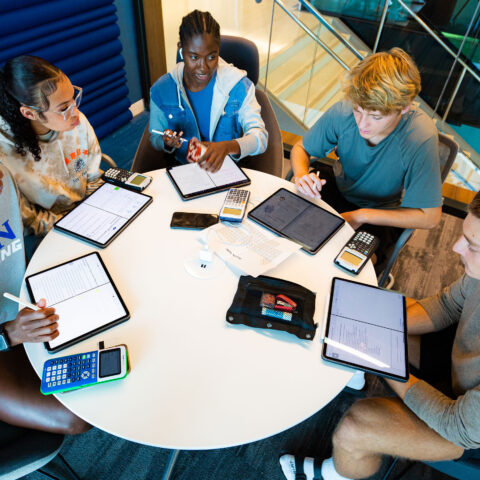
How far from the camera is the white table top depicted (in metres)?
1.00

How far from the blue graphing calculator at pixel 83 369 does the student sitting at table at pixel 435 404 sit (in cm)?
77

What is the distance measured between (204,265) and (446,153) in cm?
125

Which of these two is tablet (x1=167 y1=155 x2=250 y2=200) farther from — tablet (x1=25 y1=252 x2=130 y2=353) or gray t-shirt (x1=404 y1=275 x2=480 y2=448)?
gray t-shirt (x1=404 y1=275 x2=480 y2=448)

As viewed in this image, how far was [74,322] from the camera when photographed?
117cm

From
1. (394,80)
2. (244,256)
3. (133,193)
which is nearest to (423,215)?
(394,80)

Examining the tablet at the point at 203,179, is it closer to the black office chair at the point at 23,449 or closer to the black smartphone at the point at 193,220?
the black smartphone at the point at 193,220

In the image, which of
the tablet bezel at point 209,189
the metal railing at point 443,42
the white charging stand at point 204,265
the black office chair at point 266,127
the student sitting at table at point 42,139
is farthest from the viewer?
the metal railing at point 443,42

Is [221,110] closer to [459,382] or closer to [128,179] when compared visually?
[128,179]

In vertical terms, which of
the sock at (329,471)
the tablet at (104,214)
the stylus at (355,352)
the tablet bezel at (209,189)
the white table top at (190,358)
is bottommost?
the sock at (329,471)

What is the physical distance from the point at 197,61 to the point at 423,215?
130 cm

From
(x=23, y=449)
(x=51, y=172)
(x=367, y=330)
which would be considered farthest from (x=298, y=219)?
(x=23, y=449)

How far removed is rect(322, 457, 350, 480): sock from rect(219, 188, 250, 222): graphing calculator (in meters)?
1.03

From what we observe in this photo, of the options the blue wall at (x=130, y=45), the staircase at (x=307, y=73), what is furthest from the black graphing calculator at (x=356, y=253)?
the blue wall at (x=130, y=45)

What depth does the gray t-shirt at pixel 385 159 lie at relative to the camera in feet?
5.41
